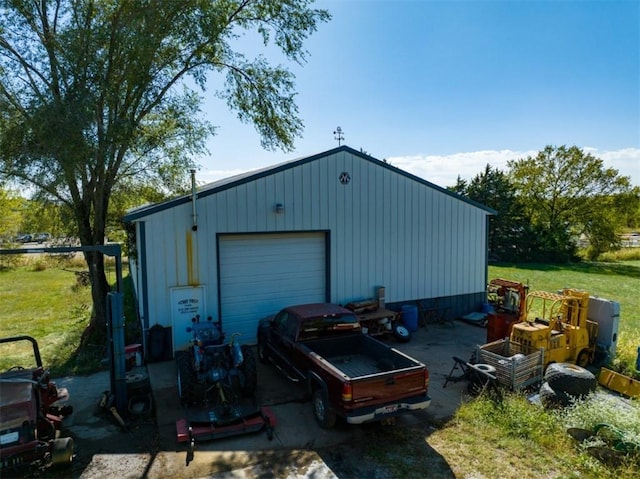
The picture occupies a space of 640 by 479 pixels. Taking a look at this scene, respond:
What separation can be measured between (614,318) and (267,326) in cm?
744

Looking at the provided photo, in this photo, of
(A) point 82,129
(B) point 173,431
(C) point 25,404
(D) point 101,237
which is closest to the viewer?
(C) point 25,404

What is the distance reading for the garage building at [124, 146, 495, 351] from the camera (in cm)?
925

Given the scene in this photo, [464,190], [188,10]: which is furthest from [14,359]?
[464,190]

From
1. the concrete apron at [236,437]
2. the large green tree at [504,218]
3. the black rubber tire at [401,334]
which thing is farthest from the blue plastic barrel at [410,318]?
the large green tree at [504,218]

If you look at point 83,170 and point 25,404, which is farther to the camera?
point 83,170

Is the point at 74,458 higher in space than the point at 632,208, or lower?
lower

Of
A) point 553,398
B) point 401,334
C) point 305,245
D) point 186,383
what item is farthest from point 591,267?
point 186,383

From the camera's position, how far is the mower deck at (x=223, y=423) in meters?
5.78

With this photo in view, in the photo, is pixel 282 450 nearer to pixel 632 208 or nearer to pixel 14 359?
pixel 14 359

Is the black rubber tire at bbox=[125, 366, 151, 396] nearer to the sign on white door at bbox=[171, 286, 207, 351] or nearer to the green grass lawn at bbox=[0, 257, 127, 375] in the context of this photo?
the sign on white door at bbox=[171, 286, 207, 351]

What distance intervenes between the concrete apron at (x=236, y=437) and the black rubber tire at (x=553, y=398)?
1290mm

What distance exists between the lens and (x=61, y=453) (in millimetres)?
5098

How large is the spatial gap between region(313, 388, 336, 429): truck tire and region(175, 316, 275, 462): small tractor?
27.6 inches

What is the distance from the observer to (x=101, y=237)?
10711 mm
